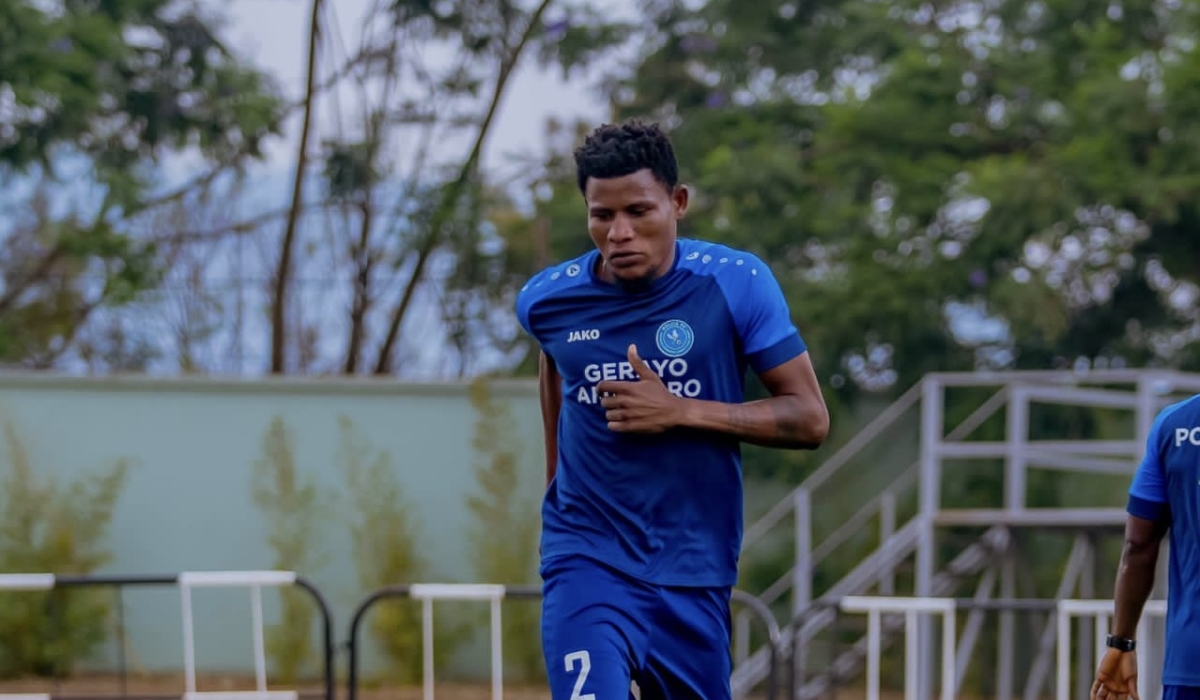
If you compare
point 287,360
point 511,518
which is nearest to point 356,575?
point 511,518

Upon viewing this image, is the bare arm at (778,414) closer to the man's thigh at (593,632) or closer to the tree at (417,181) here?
the man's thigh at (593,632)

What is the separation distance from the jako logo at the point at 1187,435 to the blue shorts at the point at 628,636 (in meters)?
1.28

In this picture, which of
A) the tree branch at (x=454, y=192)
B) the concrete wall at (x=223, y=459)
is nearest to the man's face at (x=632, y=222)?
the concrete wall at (x=223, y=459)

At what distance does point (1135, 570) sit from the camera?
196 inches

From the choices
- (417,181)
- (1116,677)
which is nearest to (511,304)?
(417,181)

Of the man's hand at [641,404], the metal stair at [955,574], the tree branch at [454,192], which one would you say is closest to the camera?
the man's hand at [641,404]

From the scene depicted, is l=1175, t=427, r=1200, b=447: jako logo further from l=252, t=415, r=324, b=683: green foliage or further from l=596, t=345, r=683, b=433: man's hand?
l=252, t=415, r=324, b=683: green foliage

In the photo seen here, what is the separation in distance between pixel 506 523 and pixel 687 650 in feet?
31.4

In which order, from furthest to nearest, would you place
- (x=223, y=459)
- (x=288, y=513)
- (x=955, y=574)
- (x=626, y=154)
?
(x=955, y=574) → (x=223, y=459) → (x=288, y=513) → (x=626, y=154)

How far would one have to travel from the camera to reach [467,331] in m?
19.4

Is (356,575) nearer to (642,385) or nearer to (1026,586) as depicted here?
(1026,586)

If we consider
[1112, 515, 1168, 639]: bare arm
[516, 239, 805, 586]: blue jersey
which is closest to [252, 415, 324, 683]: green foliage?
[1112, 515, 1168, 639]: bare arm

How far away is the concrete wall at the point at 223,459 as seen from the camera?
45.6 ft

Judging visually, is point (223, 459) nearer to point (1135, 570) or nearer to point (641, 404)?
point (1135, 570)
